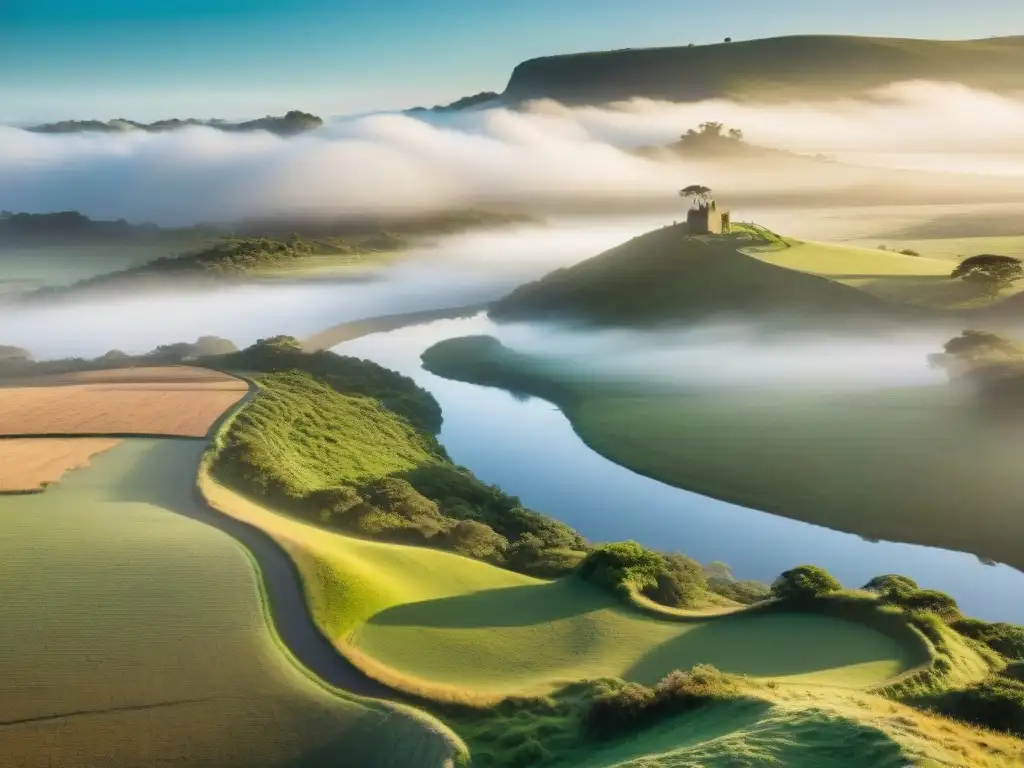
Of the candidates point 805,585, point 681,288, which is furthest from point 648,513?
point 681,288

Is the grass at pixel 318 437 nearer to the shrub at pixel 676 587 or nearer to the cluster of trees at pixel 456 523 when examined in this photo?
the cluster of trees at pixel 456 523

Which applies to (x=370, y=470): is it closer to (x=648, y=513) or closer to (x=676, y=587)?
(x=648, y=513)

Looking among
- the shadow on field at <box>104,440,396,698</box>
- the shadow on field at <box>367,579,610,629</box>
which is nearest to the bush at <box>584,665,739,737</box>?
the shadow on field at <box>104,440,396,698</box>

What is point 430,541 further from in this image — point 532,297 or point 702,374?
point 532,297

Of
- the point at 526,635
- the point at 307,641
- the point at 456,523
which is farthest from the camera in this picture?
the point at 456,523

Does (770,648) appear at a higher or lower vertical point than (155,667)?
lower

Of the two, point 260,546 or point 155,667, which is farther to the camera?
point 260,546

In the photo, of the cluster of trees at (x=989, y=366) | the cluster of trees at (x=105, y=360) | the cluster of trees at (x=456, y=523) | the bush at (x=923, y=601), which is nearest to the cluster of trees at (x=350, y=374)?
the cluster of trees at (x=105, y=360)
